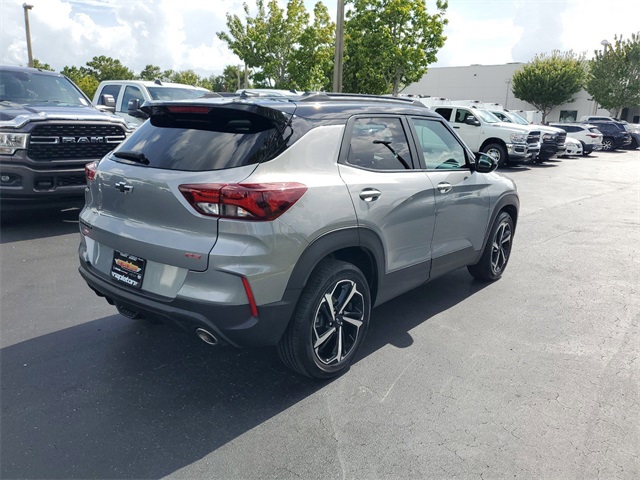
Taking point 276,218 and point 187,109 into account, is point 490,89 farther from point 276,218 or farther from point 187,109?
point 276,218

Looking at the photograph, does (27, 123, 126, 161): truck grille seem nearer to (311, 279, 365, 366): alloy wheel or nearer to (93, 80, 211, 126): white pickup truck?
(93, 80, 211, 126): white pickup truck

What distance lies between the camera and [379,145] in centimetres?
369

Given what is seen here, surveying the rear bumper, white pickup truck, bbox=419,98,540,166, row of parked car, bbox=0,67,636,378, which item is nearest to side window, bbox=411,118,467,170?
row of parked car, bbox=0,67,636,378

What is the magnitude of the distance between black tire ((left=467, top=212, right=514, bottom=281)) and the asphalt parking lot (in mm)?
252

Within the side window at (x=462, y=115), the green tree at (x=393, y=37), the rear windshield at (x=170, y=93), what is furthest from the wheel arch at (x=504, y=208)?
the green tree at (x=393, y=37)

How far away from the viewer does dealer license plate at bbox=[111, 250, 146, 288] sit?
3.03m

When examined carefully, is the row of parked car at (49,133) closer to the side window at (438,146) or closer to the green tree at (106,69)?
the side window at (438,146)

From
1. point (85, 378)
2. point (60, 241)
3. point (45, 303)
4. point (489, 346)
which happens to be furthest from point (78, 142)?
point (489, 346)

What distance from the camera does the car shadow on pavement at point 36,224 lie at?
6543mm

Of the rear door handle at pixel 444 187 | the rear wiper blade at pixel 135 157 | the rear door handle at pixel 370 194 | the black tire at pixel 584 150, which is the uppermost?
the rear wiper blade at pixel 135 157

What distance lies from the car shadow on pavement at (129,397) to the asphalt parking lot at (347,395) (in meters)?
0.01

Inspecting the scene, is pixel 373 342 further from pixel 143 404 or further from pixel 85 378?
pixel 85 378

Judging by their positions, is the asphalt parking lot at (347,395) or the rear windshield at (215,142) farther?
the rear windshield at (215,142)

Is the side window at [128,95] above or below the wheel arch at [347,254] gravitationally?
above
